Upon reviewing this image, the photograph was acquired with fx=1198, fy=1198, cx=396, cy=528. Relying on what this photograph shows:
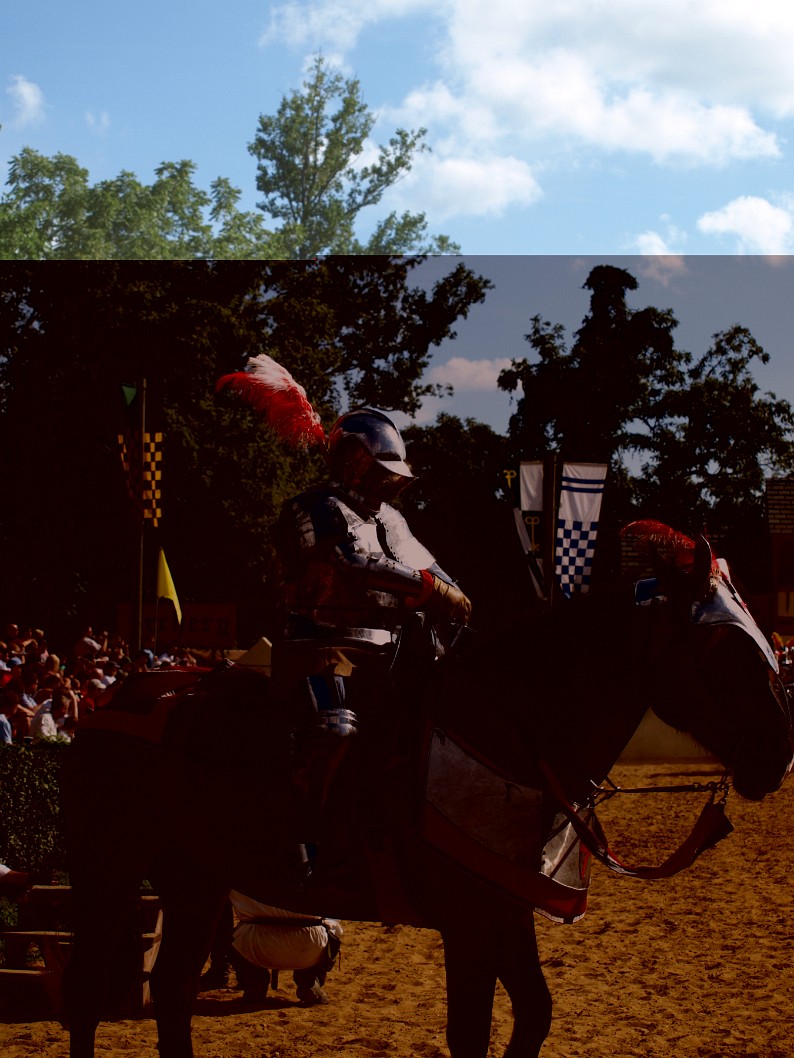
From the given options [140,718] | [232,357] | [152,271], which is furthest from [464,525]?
[140,718]

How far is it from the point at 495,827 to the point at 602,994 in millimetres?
3668

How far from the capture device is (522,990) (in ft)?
15.0

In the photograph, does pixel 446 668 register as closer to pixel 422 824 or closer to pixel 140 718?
pixel 422 824

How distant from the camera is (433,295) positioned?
34.1 m

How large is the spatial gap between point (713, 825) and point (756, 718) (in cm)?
62

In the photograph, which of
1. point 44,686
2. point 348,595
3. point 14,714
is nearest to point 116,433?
point 44,686

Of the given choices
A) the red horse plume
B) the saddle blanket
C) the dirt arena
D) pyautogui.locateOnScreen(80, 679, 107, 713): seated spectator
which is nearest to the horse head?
the saddle blanket

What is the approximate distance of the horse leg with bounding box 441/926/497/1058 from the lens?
4406mm

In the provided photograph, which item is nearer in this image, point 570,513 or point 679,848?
point 679,848

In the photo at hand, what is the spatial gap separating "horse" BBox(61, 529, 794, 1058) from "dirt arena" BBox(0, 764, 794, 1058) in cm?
136

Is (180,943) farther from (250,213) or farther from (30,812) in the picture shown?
(250,213)

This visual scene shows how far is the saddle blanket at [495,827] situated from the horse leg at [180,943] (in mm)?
1512

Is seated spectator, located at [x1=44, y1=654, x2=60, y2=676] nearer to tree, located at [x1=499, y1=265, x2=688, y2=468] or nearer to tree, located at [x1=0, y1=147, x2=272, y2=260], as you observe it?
tree, located at [x1=499, y1=265, x2=688, y2=468]

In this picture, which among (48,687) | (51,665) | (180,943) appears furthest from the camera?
(51,665)
